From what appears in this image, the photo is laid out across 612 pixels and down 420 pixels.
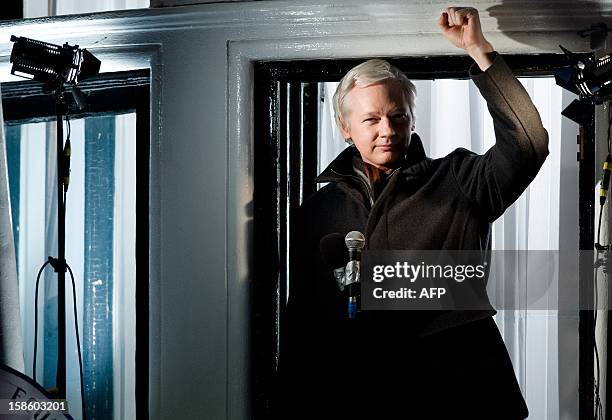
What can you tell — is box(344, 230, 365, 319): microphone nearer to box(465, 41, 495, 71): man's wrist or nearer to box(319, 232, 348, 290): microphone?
box(319, 232, 348, 290): microphone

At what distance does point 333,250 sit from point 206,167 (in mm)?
437

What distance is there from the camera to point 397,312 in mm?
2102

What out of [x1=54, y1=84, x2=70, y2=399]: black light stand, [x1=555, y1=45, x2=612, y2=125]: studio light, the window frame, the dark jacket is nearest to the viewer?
[x1=555, y1=45, x2=612, y2=125]: studio light

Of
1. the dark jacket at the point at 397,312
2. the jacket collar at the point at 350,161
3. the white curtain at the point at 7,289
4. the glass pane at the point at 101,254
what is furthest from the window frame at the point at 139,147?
the jacket collar at the point at 350,161

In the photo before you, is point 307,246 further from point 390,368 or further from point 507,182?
point 507,182

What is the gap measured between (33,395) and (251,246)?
0.73 metres

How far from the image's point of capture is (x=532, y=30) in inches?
80.9

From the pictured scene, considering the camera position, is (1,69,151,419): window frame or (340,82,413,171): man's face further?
(1,69,151,419): window frame

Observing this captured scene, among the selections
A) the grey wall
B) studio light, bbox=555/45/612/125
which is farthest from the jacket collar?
studio light, bbox=555/45/612/125

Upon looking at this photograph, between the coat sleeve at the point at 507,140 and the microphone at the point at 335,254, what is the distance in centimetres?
40

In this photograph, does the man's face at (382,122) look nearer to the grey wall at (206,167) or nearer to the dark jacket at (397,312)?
the dark jacket at (397,312)

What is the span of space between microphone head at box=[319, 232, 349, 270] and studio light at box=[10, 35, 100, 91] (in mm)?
813

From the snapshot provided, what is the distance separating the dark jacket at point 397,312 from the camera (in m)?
2.03

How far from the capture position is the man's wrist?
6.34 ft
